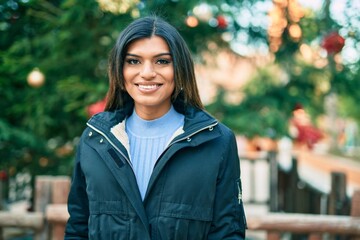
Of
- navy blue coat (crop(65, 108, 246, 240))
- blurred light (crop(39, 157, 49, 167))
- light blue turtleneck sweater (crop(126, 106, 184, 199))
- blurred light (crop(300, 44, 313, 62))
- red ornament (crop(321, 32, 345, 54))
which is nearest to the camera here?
navy blue coat (crop(65, 108, 246, 240))

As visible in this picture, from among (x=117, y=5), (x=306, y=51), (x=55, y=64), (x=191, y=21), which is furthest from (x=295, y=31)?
(x=55, y=64)

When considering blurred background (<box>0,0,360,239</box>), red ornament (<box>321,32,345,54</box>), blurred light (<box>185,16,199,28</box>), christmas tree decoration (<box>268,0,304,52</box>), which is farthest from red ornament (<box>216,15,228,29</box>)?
red ornament (<box>321,32,345,54</box>)

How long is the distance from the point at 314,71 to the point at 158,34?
8.53ft

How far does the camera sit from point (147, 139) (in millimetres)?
1969

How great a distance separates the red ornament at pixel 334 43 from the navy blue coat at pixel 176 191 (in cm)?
215

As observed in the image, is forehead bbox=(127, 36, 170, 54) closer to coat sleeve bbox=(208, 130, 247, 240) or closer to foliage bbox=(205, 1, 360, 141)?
coat sleeve bbox=(208, 130, 247, 240)

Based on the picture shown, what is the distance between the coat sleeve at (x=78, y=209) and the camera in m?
2.01

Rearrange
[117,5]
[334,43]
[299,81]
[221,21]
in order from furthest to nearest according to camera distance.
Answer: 1. [299,81]
2. [221,21]
3. [334,43]
4. [117,5]

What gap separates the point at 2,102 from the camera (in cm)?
397

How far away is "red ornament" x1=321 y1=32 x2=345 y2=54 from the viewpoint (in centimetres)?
369

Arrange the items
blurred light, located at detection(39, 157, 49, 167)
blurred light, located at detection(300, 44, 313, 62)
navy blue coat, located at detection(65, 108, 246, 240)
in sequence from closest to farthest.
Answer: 1. navy blue coat, located at detection(65, 108, 246, 240)
2. blurred light, located at detection(300, 44, 313, 62)
3. blurred light, located at detection(39, 157, 49, 167)

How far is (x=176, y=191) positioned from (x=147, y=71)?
0.49 m

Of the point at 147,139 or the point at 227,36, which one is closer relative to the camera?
the point at 147,139

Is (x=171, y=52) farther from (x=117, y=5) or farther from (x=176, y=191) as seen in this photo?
(x=117, y=5)
